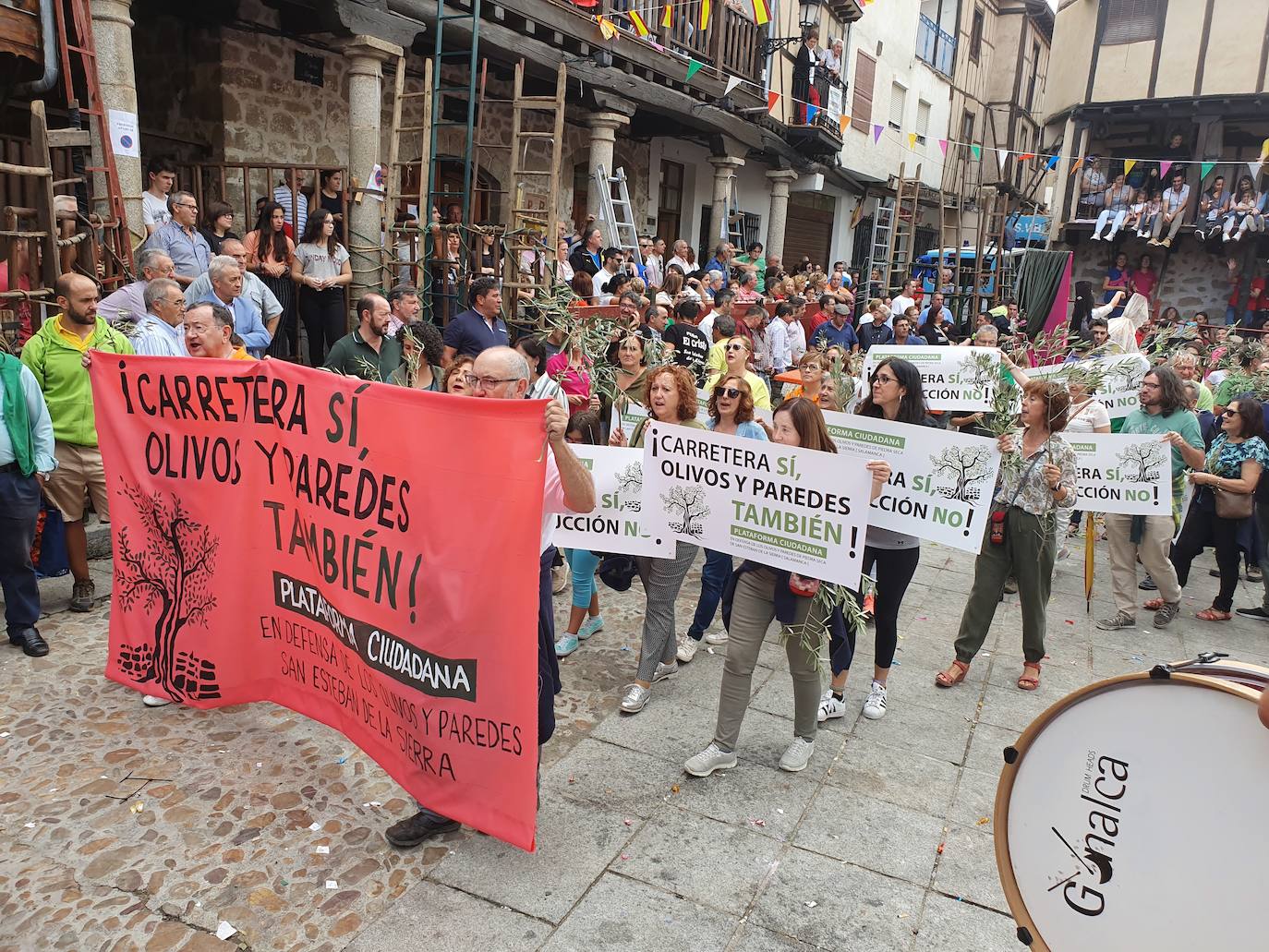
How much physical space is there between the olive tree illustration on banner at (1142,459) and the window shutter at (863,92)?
2198cm

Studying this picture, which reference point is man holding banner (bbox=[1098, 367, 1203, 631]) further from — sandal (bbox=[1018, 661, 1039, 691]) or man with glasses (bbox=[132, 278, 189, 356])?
man with glasses (bbox=[132, 278, 189, 356])

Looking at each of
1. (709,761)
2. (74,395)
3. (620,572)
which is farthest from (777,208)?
(709,761)

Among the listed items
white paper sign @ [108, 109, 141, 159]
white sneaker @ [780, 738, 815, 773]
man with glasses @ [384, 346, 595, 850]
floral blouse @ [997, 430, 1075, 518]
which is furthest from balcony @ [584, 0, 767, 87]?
white sneaker @ [780, 738, 815, 773]

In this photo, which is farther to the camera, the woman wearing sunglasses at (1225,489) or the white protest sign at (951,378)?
the white protest sign at (951,378)

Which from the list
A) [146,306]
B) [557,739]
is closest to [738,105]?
[146,306]

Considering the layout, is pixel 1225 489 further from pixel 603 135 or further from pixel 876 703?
pixel 603 135

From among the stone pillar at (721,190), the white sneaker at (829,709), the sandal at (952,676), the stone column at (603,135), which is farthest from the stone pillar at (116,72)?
the stone pillar at (721,190)

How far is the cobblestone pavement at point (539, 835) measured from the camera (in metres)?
3.15

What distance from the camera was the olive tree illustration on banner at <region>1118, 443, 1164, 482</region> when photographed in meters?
6.23

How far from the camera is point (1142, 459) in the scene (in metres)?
6.27

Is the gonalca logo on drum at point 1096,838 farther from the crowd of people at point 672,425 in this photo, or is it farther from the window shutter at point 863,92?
the window shutter at point 863,92

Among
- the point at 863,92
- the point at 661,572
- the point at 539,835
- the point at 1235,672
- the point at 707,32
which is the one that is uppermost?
the point at 863,92

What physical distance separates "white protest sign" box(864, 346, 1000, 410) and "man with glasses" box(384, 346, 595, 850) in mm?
4811

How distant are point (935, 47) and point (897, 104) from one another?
12.8ft
